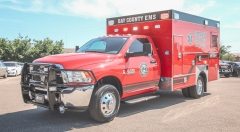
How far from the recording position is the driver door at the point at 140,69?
903 cm

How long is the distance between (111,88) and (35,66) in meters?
1.87

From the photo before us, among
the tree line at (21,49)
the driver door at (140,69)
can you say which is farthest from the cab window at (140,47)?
the tree line at (21,49)

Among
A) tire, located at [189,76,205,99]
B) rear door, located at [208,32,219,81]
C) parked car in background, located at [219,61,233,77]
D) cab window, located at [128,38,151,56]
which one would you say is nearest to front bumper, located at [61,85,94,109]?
cab window, located at [128,38,151,56]

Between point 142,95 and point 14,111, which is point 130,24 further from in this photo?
point 14,111

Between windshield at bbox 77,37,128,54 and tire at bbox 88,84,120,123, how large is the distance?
1151 mm

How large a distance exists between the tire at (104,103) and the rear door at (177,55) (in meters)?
2.86

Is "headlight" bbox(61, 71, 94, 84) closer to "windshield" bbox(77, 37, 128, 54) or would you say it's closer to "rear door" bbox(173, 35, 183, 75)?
"windshield" bbox(77, 37, 128, 54)

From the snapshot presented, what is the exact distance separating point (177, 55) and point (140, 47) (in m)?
1.58

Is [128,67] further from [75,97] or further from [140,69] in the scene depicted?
[75,97]

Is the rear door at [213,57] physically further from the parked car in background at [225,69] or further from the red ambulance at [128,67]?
the parked car in background at [225,69]

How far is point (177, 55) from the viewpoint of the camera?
10773mm

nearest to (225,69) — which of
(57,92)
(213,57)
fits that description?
(213,57)

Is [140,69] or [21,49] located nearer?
[140,69]

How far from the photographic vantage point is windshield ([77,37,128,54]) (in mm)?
9141
